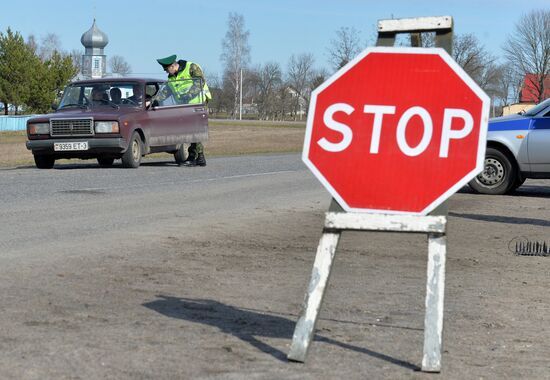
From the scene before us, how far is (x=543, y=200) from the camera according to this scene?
602 inches

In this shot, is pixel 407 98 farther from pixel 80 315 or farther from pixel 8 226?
pixel 8 226

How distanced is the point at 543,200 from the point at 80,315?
35.3 feet

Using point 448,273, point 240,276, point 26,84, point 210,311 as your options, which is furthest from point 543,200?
point 26,84

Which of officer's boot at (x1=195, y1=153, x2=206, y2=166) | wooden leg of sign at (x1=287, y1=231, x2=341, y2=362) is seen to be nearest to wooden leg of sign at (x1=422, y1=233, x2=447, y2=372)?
wooden leg of sign at (x1=287, y1=231, x2=341, y2=362)

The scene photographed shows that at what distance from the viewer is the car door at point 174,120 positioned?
2016 cm

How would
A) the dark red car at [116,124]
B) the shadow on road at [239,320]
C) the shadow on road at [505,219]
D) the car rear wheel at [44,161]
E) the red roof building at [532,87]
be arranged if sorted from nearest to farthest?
the shadow on road at [239,320] → the shadow on road at [505,219] → the dark red car at [116,124] → the car rear wheel at [44,161] → the red roof building at [532,87]

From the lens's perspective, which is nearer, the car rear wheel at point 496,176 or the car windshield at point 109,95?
the car rear wheel at point 496,176

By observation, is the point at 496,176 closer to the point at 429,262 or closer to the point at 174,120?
→ the point at 174,120

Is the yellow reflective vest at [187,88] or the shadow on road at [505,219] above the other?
the yellow reflective vest at [187,88]

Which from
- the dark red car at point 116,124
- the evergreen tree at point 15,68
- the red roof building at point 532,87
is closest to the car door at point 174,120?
the dark red car at point 116,124

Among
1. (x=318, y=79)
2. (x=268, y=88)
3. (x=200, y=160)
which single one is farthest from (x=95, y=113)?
(x=268, y=88)

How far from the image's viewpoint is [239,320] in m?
5.75

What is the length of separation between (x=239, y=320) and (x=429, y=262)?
4.73 feet

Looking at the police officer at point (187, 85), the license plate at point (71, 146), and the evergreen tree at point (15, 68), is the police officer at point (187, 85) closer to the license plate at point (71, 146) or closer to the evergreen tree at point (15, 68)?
the license plate at point (71, 146)
